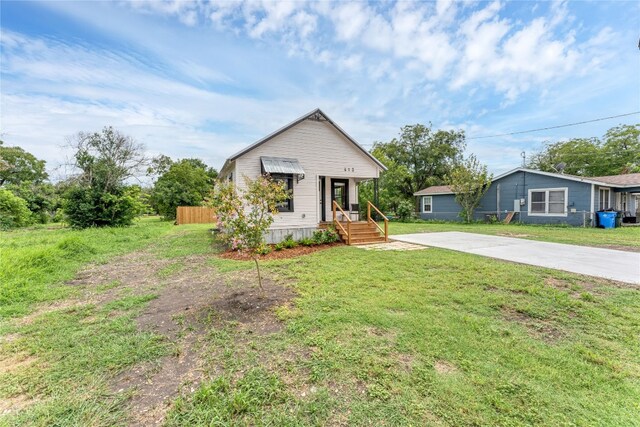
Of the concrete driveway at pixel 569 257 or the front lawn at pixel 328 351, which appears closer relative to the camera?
the front lawn at pixel 328 351

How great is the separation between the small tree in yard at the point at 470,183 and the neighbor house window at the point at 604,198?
5756 millimetres

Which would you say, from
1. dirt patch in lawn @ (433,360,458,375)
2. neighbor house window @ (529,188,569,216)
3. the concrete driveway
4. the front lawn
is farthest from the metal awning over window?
neighbor house window @ (529,188,569,216)

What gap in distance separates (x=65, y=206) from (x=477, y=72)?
78.9 ft

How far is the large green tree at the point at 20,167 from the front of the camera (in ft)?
101

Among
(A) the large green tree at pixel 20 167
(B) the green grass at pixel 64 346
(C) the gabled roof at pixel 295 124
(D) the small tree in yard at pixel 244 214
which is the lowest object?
(B) the green grass at pixel 64 346

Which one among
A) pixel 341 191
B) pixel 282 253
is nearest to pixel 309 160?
pixel 341 191

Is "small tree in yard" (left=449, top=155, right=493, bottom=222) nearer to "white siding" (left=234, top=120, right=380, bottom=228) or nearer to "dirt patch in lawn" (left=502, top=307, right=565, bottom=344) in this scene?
"white siding" (left=234, top=120, right=380, bottom=228)

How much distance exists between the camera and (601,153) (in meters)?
29.6

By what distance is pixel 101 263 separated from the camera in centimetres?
745

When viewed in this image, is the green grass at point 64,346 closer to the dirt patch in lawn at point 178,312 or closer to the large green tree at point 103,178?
the dirt patch in lawn at point 178,312

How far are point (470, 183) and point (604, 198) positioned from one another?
7.31m

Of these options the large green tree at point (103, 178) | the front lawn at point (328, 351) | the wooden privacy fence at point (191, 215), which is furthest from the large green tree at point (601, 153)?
the large green tree at point (103, 178)

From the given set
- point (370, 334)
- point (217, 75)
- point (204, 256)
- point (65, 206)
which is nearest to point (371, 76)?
point (217, 75)

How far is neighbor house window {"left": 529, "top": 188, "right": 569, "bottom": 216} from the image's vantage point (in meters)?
15.9
